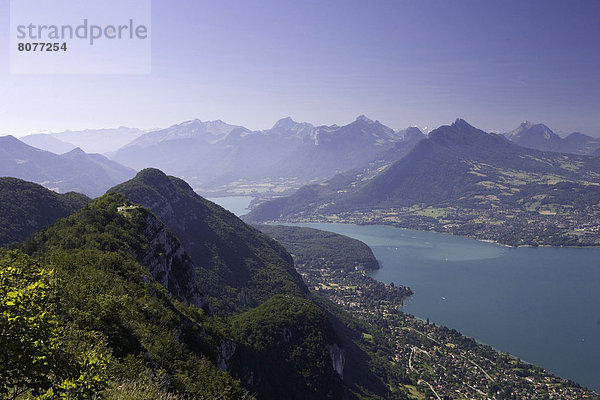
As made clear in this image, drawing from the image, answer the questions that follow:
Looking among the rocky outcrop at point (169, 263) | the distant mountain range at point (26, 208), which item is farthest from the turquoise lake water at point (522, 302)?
the distant mountain range at point (26, 208)

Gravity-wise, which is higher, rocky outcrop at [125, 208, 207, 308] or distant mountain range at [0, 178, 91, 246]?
distant mountain range at [0, 178, 91, 246]

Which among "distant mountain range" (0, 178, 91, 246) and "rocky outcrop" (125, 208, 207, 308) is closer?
"rocky outcrop" (125, 208, 207, 308)

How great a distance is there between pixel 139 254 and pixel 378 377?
216ft

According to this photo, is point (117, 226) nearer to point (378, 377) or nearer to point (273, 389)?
point (273, 389)

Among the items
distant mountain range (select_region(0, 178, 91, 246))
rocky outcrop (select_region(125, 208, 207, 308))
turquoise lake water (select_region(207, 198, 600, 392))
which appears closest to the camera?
rocky outcrop (select_region(125, 208, 207, 308))

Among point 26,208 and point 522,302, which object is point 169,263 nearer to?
point 26,208

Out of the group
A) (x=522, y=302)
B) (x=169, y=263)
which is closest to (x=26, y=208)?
(x=169, y=263)

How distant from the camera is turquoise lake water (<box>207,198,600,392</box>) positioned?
331 ft

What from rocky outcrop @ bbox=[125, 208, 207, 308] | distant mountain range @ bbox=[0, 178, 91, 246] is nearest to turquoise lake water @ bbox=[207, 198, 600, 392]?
rocky outcrop @ bbox=[125, 208, 207, 308]

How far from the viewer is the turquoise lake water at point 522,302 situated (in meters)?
101

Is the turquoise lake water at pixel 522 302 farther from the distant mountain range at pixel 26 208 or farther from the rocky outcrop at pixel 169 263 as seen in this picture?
the distant mountain range at pixel 26 208

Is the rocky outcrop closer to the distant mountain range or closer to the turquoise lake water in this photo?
the distant mountain range

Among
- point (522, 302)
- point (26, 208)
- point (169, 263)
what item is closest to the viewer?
point (169, 263)

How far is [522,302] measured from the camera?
13500 centimetres
